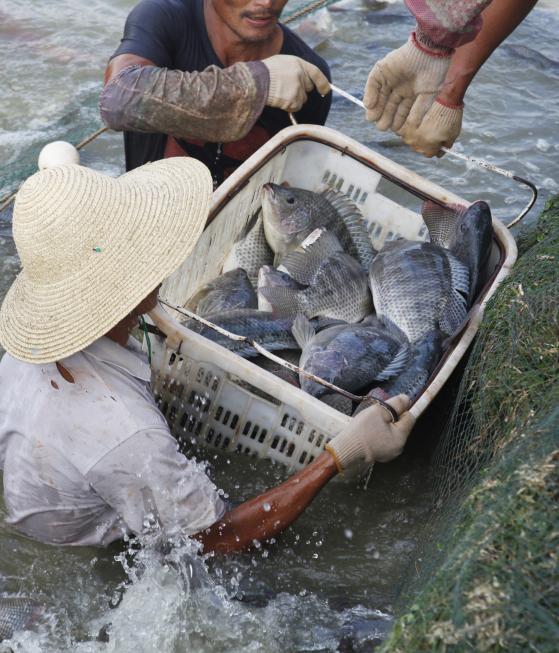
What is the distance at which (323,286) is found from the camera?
4.08 m

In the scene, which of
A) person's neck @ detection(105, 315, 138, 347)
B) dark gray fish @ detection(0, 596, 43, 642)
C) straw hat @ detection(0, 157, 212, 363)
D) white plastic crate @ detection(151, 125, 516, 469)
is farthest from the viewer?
white plastic crate @ detection(151, 125, 516, 469)

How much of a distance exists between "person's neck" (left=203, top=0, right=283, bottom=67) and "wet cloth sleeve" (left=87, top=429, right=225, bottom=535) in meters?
2.82

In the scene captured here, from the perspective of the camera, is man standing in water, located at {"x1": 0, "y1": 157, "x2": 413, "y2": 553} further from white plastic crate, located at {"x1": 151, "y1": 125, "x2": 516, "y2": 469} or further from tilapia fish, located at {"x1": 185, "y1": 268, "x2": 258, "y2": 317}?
tilapia fish, located at {"x1": 185, "y1": 268, "x2": 258, "y2": 317}

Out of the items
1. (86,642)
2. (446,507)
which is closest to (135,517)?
(86,642)

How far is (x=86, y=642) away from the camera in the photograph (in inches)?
119

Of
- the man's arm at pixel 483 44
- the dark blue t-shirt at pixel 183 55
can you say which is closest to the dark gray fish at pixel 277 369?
the man's arm at pixel 483 44

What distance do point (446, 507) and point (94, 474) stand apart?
1.23 meters

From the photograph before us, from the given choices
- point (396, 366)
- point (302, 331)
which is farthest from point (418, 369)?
point (302, 331)

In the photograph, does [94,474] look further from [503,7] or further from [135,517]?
[503,7]

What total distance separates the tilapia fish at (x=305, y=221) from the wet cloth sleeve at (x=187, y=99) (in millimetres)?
422

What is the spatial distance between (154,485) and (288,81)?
243 cm

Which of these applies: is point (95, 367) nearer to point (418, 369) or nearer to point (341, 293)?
point (418, 369)

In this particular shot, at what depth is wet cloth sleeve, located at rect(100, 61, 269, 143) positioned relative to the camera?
4.22 metres

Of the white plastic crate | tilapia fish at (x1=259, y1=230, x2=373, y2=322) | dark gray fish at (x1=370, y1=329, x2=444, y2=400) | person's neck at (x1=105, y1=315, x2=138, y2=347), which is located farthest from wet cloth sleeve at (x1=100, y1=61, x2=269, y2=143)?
person's neck at (x1=105, y1=315, x2=138, y2=347)
